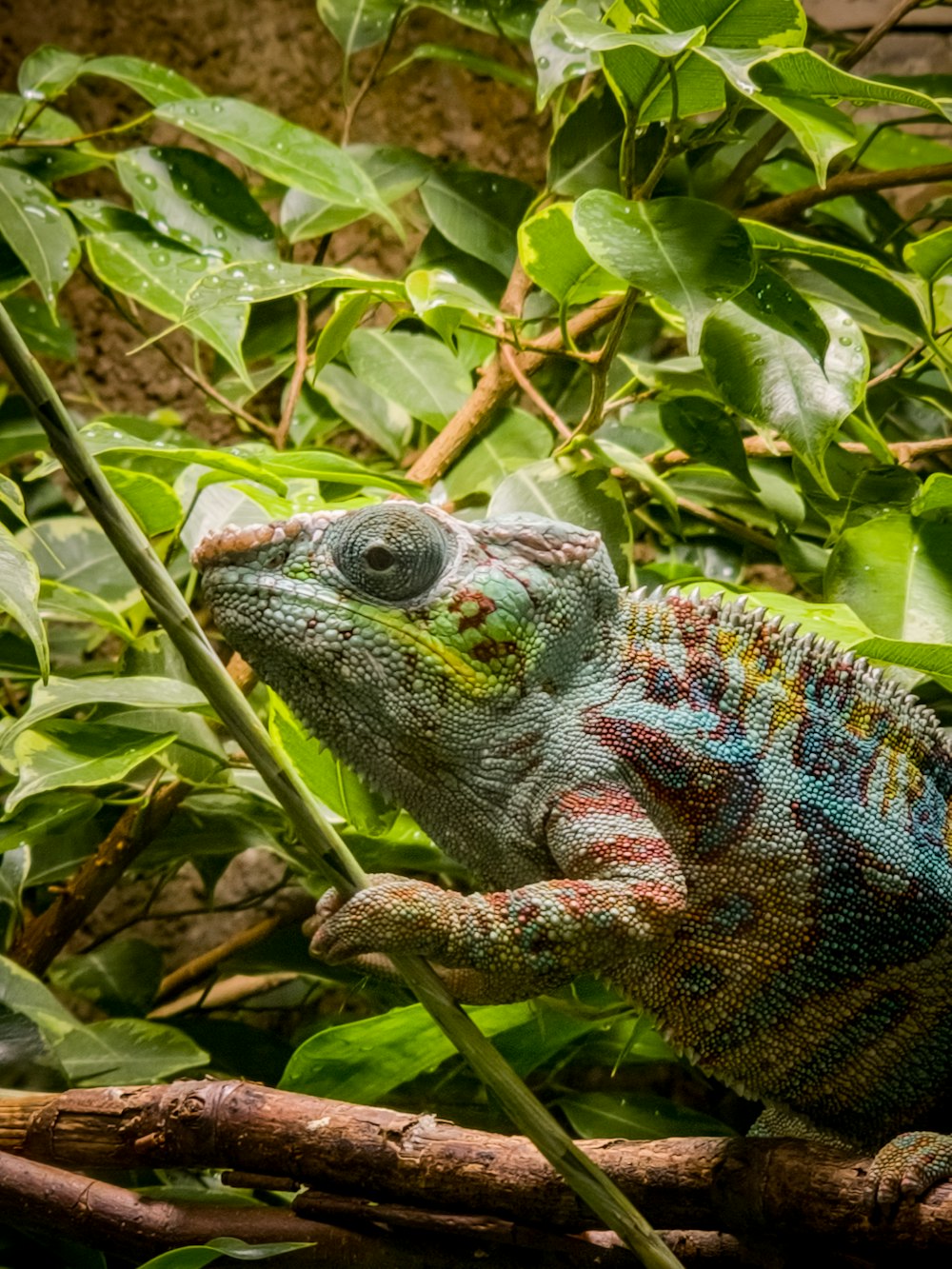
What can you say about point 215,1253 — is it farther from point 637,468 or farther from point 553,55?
point 553,55

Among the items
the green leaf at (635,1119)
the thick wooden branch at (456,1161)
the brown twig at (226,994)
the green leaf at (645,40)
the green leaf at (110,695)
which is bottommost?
the brown twig at (226,994)

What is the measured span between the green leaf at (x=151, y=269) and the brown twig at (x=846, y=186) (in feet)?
3.12

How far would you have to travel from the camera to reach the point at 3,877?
2.12m

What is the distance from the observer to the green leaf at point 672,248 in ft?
5.19

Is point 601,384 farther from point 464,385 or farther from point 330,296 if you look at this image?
point 330,296

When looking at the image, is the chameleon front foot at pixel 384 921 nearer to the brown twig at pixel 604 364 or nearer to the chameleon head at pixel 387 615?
the chameleon head at pixel 387 615

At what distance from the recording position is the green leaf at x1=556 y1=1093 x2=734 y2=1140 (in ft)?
6.18

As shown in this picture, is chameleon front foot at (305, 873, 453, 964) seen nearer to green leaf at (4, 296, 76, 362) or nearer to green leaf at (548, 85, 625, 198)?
green leaf at (548, 85, 625, 198)

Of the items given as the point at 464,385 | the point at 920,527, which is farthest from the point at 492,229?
the point at 920,527

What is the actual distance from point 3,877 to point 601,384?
49.2 inches

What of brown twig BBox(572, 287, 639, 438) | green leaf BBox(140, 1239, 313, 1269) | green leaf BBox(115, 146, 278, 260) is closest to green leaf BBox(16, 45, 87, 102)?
green leaf BBox(115, 146, 278, 260)

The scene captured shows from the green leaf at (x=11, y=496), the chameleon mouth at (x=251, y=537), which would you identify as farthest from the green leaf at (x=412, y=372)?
the green leaf at (x=11, y=496)

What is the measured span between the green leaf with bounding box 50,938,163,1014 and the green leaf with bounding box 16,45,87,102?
161 centimetres

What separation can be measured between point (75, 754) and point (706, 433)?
1.05 meters
